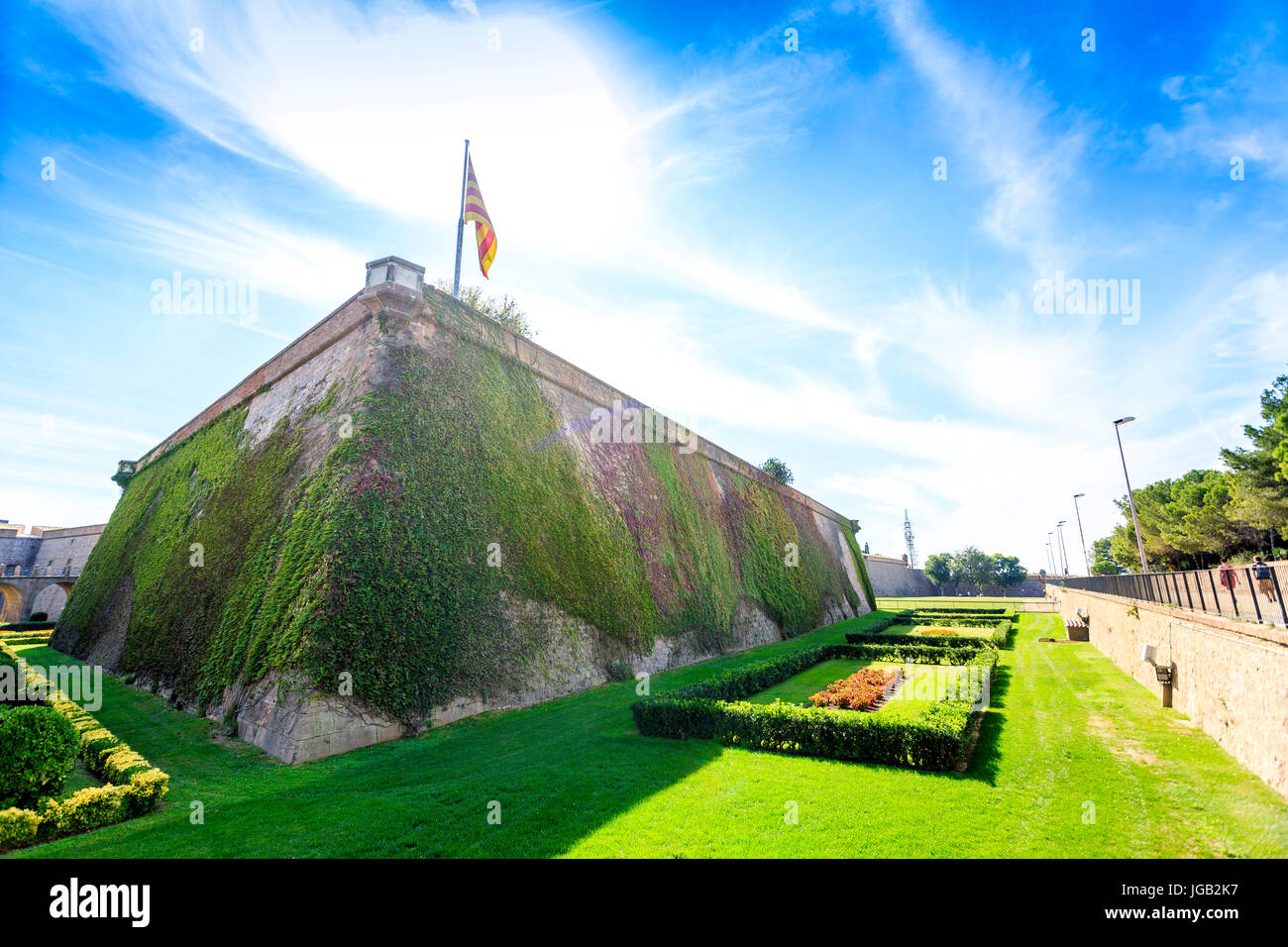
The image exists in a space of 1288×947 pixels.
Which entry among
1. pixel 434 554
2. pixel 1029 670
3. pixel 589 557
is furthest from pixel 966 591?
pixel 434 554

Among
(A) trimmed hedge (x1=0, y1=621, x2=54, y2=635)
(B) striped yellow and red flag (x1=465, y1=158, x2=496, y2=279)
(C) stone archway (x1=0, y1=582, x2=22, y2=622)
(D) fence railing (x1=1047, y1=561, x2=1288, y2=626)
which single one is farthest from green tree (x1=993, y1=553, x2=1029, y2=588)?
(C) stone archway (x1=0, y1=582, x2=22, y2=622)

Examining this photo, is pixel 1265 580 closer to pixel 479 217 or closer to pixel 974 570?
pixel 479 217

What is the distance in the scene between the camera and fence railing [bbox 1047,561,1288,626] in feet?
34.9

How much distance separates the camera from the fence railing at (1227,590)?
1062cm

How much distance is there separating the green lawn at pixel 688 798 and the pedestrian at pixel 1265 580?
16.4 feet

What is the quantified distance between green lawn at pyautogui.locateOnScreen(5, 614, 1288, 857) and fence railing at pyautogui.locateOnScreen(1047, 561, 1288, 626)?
15.6ft

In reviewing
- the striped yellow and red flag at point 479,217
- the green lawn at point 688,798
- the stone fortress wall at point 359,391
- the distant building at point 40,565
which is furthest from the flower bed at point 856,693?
the distant building at point 40,565

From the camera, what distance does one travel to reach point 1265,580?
11.1 m

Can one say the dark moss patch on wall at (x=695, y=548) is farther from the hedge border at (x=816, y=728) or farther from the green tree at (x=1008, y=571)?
the green tree at (x=1008, y=571)

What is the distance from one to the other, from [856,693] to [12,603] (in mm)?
48311

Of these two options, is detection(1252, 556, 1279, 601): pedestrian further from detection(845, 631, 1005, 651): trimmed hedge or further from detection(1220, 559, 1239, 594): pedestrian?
detection(845, 631, 1005, 651): trimmed hedge

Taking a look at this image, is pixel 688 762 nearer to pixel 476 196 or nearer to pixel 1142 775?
pixel 1142 775

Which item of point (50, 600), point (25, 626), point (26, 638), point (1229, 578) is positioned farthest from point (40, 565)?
point (1229, 578)

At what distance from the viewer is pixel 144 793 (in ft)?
17.5
